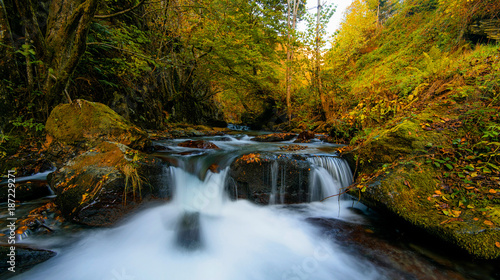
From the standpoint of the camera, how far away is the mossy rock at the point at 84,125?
407cm

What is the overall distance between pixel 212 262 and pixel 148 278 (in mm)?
827

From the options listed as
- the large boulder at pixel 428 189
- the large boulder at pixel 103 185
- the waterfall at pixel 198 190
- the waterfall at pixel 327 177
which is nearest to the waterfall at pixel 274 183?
the waterfall at pixel 327 177

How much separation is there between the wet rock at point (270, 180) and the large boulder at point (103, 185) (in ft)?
5.99

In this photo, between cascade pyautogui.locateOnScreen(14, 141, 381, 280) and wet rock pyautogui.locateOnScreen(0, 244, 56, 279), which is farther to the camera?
cascade pyautogui.locateOnScreen(14, 141, 381, 280)

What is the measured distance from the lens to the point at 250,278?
2.40 m

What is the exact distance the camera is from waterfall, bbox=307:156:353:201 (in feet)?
13.3

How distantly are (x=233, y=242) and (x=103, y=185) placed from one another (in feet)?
7.75

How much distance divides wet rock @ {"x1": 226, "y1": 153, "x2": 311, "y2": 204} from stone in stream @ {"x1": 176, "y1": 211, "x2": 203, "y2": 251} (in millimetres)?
951

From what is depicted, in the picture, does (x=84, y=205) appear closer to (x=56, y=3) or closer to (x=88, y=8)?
(x=88, y=8)

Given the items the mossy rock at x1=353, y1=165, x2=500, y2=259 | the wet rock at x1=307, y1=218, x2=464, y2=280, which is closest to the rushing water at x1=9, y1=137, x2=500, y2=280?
the wet rock at x1=307, y1=218, x2=464, y2=280

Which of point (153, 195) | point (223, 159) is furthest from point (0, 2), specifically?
point (223, 159)

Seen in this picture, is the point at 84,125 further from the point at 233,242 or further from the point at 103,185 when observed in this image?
the point at 233,242

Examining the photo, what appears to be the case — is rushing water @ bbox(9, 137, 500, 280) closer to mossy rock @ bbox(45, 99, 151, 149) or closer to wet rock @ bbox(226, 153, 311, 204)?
wet rock @ bbox(226, 153, 311, 204)

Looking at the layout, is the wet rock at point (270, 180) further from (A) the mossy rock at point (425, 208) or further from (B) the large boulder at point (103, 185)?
(B) the large boulder at point (103, 185)
